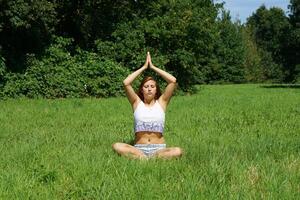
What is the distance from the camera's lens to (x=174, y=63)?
33.7 metres

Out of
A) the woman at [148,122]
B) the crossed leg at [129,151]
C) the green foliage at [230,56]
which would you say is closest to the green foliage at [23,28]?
the woman at [148,122]

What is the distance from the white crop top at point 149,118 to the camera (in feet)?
28.9

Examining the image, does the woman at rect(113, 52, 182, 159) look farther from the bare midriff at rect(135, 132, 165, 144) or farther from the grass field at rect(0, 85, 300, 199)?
the grass field at rect(0, 85, 300, 199)

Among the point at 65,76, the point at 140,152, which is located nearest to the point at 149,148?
the point at 140,152

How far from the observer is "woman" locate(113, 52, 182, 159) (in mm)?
8492

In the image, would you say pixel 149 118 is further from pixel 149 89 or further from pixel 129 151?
pixel 129 151

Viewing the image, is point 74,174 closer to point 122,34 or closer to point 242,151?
point 242,151

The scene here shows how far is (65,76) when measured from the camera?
27781 millimetres

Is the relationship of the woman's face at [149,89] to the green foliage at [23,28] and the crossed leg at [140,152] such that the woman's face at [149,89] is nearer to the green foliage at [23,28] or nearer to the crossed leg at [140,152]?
the crossed leg at [140,152]

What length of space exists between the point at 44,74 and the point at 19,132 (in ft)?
49.3

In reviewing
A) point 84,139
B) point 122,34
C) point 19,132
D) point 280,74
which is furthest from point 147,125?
point 280,74

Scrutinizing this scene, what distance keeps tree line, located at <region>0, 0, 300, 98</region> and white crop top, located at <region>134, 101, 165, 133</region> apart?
52.2ft

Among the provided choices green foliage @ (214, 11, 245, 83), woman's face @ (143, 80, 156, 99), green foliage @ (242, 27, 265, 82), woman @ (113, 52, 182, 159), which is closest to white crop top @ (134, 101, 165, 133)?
woman @ (113, 52, 182, 159)

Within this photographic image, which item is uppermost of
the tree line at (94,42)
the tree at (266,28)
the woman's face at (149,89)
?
the tree at (266,28)
